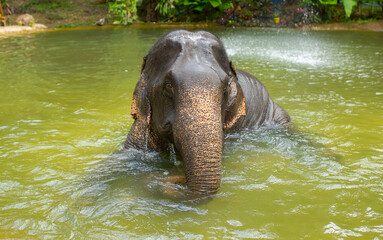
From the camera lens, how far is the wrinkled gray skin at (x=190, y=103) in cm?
275

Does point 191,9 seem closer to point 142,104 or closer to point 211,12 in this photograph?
point 211,12

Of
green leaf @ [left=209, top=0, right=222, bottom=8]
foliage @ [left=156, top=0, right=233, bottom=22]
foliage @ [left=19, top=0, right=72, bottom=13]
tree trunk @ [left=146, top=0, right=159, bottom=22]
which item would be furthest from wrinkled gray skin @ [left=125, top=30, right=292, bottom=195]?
foliage @ [left=19, top=0, right=72, bottom=13]

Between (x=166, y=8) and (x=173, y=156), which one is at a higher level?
(x=166, y=8)

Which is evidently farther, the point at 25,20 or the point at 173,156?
the point at 25,20

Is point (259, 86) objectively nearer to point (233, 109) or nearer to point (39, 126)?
point (233, 109)

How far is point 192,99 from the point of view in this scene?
2879 mm

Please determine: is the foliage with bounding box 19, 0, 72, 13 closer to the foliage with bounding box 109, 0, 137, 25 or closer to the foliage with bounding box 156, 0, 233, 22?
the foliage with bounding box 109, 0, 137, 25

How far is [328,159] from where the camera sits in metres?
3.92

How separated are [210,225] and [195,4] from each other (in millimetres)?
21334

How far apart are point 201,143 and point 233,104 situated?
0.95 meters

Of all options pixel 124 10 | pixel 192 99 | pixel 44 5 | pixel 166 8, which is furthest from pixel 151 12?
pixel 192 99

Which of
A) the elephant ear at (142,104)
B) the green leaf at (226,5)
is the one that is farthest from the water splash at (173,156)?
the green leaf at (226,5)

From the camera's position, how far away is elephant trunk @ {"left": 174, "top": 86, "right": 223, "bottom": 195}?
2727 millimetres

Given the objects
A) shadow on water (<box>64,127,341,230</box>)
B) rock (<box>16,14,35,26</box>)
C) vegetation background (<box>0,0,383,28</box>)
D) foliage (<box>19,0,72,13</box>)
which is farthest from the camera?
foliage (<box>19,0,72,13</box>)
